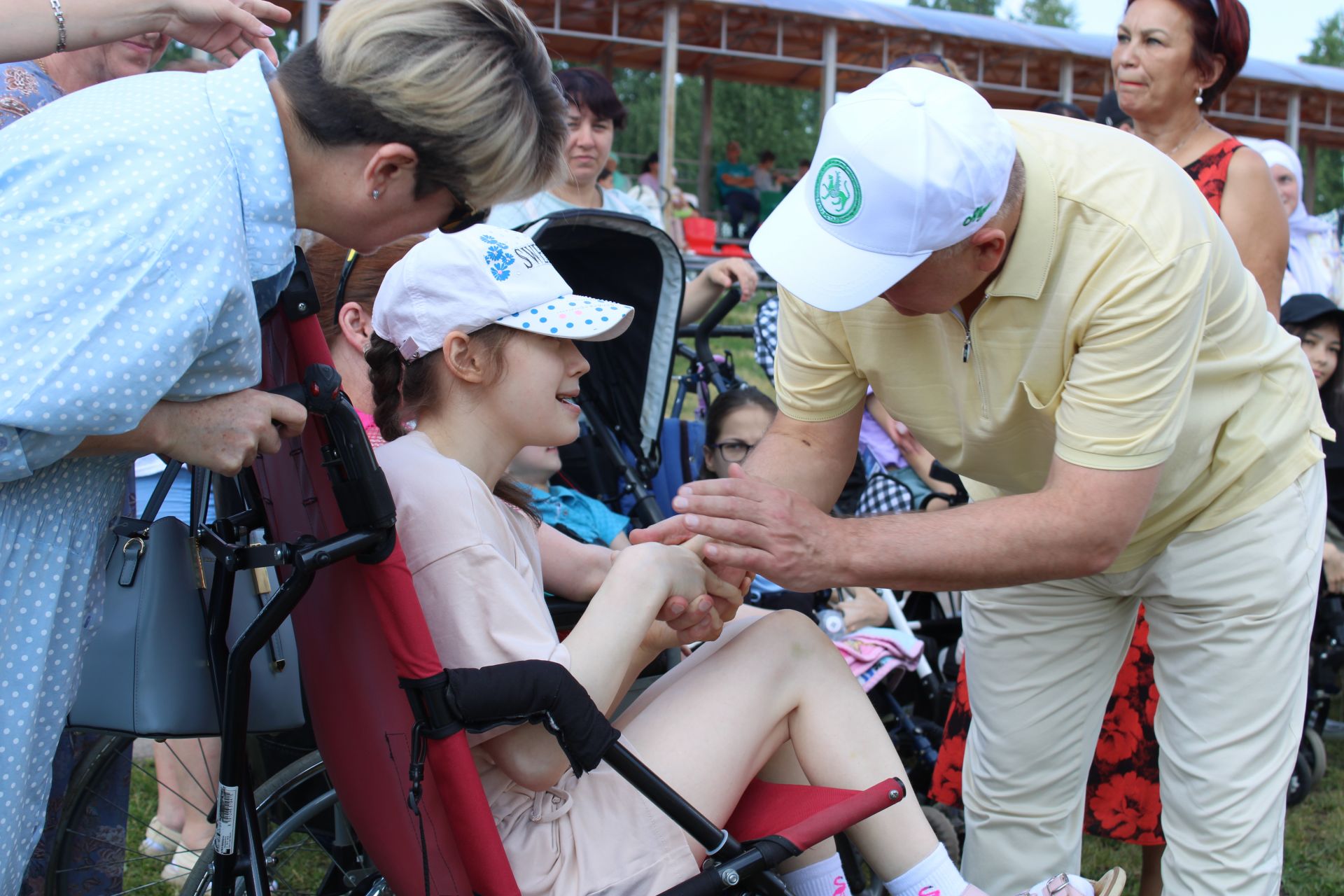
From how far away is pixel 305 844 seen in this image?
272cm

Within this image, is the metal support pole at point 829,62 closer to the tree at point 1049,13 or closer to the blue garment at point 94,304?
the blue garment at point 94,304

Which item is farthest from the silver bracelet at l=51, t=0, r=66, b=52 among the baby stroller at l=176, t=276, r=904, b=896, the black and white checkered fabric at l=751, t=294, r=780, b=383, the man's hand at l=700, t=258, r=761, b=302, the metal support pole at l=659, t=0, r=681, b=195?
the metal support pole at l=659, t=0, r=681, b=195

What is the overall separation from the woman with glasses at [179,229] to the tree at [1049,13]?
46.8 metres

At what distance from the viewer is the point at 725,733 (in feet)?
7.01

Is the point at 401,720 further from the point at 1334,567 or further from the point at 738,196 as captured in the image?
the point at 738,196

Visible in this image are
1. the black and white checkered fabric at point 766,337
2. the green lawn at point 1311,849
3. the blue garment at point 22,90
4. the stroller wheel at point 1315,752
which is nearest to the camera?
the blue garment at point 22,90

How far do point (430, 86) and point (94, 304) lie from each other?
535mm

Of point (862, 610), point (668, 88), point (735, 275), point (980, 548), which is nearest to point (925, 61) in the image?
point (735, 275)

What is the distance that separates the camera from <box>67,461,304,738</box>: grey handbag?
199 cm

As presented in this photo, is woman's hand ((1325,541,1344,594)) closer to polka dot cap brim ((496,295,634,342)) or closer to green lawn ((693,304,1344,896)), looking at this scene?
green lawn ((693,304,1344,896))

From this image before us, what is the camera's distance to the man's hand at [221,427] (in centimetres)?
155

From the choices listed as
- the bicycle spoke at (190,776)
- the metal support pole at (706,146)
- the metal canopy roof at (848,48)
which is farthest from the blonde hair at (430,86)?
the metal support pole at (706,146)

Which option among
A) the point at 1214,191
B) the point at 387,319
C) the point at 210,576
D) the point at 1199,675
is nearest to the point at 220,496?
the point at 210,576

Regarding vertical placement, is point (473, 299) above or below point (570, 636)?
above
